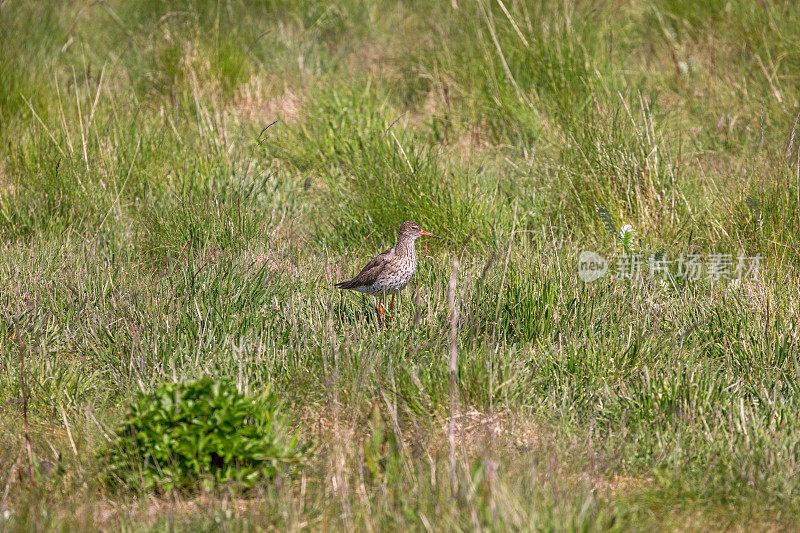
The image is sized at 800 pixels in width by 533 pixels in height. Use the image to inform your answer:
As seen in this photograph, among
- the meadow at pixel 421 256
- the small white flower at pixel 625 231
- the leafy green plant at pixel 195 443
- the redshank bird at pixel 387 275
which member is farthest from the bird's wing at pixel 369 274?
the leafy green plant at pixel 195 443

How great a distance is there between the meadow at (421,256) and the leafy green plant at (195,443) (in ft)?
0.27

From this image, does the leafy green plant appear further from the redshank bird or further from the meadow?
the redshank bird

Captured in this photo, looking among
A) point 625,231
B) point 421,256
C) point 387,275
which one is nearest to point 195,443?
point 387,275

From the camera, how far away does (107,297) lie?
4.83m

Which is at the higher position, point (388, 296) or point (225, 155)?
point (225, 155)

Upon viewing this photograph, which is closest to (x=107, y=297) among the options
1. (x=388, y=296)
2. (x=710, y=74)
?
(x=388, y=296)

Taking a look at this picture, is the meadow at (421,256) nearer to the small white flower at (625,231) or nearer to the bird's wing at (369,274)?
the small white flower at (625,231)

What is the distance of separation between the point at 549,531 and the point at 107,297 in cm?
312

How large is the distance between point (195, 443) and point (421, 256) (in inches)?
105

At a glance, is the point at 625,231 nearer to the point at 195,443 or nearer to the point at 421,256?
the point at 421,256

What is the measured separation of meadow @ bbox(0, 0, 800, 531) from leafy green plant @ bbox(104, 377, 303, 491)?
0.08m

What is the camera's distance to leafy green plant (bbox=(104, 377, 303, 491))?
3.21 meters

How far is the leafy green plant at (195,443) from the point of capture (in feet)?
10.5

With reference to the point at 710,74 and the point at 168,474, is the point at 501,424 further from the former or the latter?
the point at 710,74
